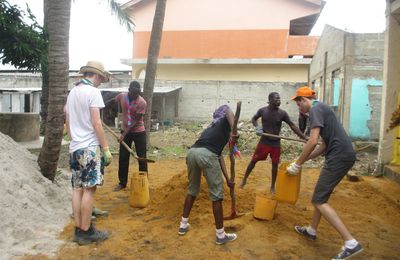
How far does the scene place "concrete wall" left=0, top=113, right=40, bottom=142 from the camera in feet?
22.5

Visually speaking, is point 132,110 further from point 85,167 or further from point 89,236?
point 89,236

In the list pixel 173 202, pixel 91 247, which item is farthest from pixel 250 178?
pixel 91 247

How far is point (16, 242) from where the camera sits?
385 cm

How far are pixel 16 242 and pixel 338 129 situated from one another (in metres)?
3.44

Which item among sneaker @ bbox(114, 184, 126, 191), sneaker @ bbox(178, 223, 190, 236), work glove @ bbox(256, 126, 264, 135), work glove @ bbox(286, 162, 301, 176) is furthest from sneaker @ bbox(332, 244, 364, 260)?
sneaker @ bbox(114, 184, 126, 191)

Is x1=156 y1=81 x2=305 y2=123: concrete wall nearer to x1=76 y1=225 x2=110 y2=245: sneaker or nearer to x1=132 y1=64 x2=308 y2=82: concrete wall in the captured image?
x1=132 y1=64 x2=308 y2=82: concrete wall

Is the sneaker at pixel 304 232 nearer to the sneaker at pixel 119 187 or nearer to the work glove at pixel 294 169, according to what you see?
the work glove at pixel 294 169

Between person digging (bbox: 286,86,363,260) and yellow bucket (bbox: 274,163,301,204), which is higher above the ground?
person digging (bbox: 286,86,363,260)

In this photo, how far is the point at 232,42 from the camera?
23312 mm

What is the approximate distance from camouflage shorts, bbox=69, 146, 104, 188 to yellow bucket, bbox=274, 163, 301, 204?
6.82ft

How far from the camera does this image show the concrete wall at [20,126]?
6.87 metres

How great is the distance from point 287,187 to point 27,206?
303 cm

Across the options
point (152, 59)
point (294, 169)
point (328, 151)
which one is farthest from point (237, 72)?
point (328, 151)

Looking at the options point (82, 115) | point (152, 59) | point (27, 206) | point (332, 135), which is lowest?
point (27, 206)
